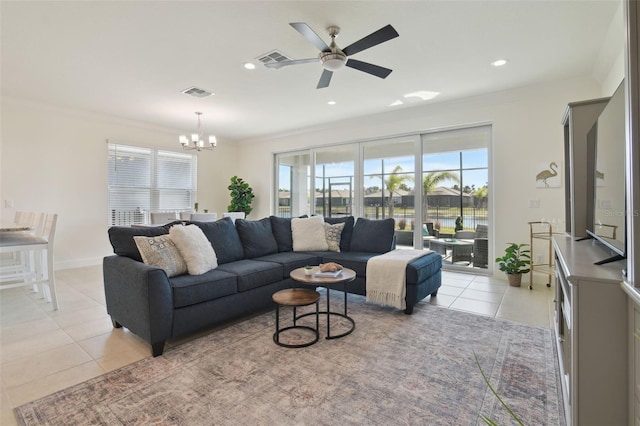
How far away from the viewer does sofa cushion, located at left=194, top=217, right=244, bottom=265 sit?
3.32 meters

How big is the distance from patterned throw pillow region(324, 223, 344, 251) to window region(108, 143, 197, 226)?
14.1ft

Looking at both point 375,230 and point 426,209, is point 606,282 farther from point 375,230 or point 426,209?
point 426,209

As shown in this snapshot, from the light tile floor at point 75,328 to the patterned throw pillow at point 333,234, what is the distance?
136 cm

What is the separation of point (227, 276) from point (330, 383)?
1340mm

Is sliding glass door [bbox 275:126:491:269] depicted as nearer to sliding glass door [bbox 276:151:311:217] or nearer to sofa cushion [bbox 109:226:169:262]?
sliding glass door [bbox 276:151:311:217]

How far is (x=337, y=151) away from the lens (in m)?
6.47

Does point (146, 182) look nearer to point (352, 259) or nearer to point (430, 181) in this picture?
point (352, 259)

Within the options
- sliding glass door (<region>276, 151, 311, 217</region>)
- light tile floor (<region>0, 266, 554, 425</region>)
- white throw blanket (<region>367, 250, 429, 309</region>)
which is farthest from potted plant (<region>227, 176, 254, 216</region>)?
white throw blanket (<region>367, 250, 429, 309</region>)

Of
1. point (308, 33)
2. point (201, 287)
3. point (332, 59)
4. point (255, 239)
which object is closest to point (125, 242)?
point (201, 287)

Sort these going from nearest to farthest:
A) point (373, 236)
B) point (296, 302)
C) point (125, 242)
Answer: point (296, 302), point (125, 242), point (373, 236)

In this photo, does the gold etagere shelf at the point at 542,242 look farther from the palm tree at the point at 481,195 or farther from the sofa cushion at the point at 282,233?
the sofa cushion at the point at 282,233

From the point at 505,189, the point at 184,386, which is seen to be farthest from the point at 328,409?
the point at 505,189

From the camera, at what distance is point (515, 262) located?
13.8 feet

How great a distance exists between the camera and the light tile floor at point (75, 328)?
202 cm
